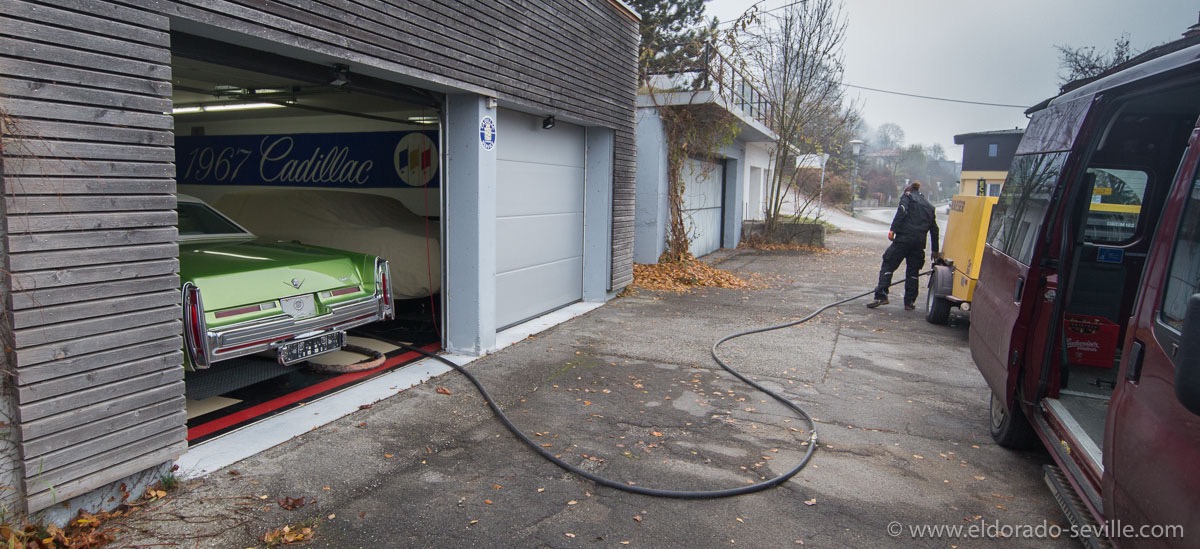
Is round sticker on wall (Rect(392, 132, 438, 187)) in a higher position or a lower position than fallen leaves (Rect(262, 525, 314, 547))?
higher

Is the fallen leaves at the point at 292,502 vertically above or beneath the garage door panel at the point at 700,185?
beneath

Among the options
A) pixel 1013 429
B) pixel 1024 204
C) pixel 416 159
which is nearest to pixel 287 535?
pixel 1013 429

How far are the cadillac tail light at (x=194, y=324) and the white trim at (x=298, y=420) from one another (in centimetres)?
62

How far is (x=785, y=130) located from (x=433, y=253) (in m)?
13.8

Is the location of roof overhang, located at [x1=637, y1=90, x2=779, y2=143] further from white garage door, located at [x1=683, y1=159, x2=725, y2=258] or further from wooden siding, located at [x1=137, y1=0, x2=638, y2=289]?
wooden siding, located at [x1=137, y1=0, x2=638, y2=289]

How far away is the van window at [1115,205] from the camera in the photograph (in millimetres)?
4414

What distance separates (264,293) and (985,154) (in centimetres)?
3592

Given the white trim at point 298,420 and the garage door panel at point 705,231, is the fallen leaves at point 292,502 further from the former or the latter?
the garage door panel at point 705,231

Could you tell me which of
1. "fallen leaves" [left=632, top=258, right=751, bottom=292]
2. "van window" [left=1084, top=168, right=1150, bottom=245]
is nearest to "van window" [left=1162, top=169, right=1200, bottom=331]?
"van window" [left=1084, top=168, right=1150, bottom=245]

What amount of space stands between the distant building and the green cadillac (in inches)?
1214

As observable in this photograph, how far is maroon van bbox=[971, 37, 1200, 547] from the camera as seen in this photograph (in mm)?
2479

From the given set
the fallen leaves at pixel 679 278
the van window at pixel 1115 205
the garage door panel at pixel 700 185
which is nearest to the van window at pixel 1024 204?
the van window at pixel 1115 205

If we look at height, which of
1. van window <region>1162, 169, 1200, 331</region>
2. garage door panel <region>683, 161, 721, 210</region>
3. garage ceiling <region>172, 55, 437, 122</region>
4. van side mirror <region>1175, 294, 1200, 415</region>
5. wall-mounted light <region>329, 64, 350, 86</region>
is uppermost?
garage ceiling <region>172, 55, 437, 122</region>

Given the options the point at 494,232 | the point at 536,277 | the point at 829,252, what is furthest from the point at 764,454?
the point at 829,252
